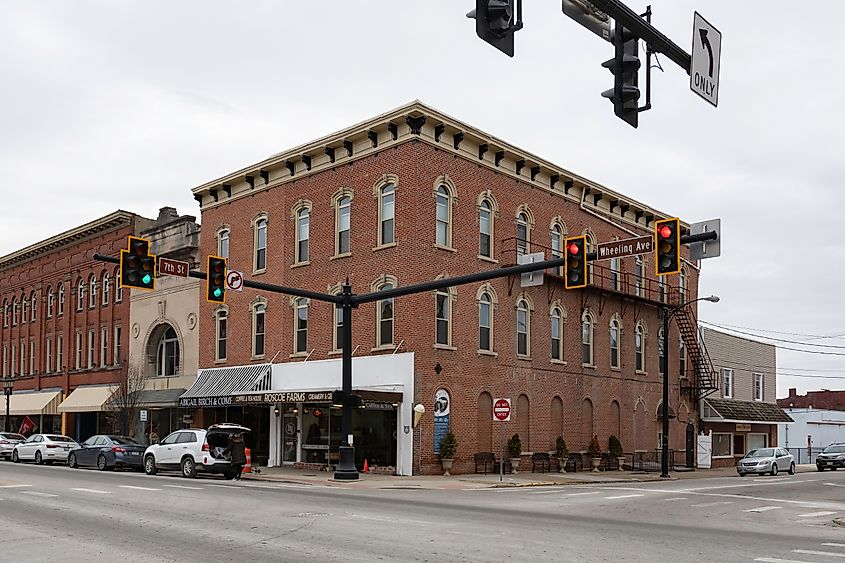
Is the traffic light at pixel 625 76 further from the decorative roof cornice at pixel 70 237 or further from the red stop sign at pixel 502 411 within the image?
the decorative roof cornice at pixel 70 237

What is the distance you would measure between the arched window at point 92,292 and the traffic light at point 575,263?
3785 centimetres

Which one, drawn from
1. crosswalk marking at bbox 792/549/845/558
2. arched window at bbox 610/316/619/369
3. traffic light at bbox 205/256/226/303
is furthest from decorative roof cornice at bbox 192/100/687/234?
crosswalk marking at bbox 792/549/845/558

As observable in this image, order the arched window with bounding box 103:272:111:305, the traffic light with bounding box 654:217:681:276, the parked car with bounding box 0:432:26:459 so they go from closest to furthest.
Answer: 1. the traffic light with bounding box 654:217:681:276
2. the parked car with bounding box 0:432:26:459
3. the arched window with bounding box 103:272:111:305

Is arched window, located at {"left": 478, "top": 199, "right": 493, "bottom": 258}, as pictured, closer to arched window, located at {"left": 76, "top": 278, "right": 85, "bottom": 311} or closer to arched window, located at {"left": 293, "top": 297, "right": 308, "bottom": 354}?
arched window, located at {"left": 293, "top": 297, "right": 308, "bottom": 354}

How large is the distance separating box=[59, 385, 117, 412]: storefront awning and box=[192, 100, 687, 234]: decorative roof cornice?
40.1 ft

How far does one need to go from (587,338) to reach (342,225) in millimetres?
12625

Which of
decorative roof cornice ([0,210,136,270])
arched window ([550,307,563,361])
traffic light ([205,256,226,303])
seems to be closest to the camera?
traffic light ([205,256,226,303])

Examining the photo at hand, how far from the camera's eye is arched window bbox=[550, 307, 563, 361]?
39594mm

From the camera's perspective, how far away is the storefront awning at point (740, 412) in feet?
163

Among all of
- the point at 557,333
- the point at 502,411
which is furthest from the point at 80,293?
the point at 502,411

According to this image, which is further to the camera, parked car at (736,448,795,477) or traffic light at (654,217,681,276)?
parked car at (736,448,795,477)

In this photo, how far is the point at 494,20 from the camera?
27.0 feet

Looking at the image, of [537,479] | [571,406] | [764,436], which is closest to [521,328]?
[571,406]

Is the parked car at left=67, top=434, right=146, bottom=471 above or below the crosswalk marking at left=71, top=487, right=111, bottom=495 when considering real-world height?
below
